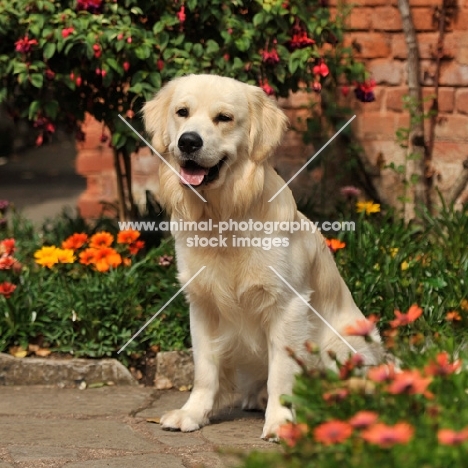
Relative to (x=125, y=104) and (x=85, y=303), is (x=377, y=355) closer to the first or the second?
(x=85, y=303)

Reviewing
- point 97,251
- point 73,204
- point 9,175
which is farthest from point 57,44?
point 9,175

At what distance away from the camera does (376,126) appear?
6492 mm

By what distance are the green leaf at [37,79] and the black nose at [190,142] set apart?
1.63 m

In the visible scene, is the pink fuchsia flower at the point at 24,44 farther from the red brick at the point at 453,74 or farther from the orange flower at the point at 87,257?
the red brick at the point at 453,74

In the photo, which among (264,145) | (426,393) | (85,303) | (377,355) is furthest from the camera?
(85,303)

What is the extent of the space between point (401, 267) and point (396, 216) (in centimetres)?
125

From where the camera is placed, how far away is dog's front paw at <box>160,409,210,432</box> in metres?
4.05

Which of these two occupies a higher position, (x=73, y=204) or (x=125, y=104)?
(x=125, y=104)

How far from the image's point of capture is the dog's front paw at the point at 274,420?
3873 mm

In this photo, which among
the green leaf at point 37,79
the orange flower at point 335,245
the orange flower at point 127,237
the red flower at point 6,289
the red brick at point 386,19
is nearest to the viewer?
the red flower at point 6,289

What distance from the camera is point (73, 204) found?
32.6ft

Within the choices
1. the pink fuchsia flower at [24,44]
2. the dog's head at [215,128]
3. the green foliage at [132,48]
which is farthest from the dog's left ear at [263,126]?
the pink fuchsia flower at [24,44]

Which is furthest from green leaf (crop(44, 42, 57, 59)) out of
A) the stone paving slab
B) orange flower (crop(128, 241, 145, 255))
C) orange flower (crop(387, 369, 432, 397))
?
orange flower (crop(387, 369, 432, 397))

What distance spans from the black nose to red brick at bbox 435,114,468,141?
292cm
